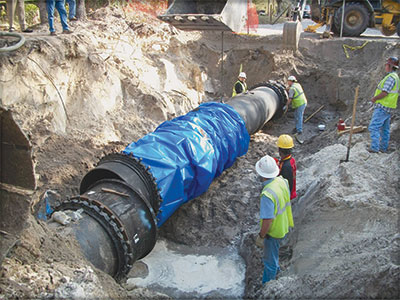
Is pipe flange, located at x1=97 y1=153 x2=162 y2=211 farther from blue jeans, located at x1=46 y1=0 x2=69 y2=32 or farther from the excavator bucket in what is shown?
blue jeans, located at x1=46 y1=0 x2=69 y2=32

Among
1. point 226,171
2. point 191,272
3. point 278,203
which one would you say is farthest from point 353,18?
point 191,272

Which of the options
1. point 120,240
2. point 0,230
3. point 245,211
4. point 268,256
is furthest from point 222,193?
point 0,230

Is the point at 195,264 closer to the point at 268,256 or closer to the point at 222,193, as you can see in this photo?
the point at 268,256

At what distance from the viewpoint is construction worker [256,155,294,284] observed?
4055 millimetres

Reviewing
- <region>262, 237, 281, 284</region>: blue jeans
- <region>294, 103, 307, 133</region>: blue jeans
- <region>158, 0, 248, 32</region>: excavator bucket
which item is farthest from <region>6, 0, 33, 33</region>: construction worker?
<region>262, 237, 281, 284</region>: blue jeans

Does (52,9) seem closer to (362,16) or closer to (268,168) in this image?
(268,168)

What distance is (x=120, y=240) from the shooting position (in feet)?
13.0

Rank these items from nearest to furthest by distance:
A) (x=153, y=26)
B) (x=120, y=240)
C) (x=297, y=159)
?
→ (x=120, y=240) → (x=297, y=159) → (x=153, y=26)

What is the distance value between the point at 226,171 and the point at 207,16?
10.1 ft

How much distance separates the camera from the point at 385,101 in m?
6.56

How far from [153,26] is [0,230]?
32.0 feet

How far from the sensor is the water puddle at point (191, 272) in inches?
185

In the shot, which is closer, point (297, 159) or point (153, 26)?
point (297, 159)

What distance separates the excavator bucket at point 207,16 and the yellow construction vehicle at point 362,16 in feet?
19.6
